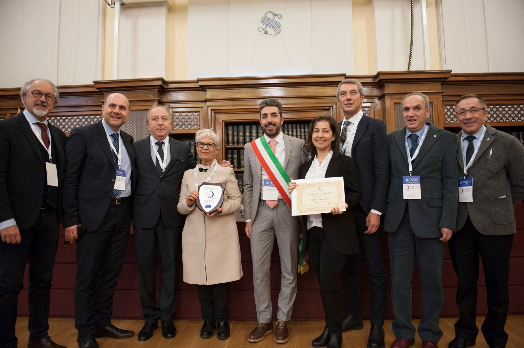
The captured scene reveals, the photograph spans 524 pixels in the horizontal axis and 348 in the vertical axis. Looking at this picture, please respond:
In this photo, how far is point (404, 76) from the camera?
397cm

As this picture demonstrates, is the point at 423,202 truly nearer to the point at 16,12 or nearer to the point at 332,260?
the point at 332,260

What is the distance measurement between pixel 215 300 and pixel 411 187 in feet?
4.90

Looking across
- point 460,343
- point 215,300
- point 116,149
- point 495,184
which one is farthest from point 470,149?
point 116,149

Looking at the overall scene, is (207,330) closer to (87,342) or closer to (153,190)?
(87,342)

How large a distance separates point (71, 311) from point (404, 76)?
4416mm

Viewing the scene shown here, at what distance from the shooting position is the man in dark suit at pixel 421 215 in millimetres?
1821

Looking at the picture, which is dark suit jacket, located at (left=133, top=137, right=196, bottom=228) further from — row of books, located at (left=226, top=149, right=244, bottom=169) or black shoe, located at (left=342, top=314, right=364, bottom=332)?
row of books, located at (left=226, top=149, right=244, bottom=169)

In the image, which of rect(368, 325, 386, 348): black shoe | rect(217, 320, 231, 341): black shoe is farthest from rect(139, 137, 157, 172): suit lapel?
rect(368, 325, 386, 348): black shoe

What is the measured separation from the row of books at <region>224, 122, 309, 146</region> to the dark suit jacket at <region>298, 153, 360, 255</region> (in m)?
2.37

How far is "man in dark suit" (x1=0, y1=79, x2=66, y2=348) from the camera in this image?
1.74m

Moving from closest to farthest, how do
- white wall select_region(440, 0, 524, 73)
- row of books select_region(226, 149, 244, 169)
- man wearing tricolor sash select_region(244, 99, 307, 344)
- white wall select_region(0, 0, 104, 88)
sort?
man wearing tricolor sash select_region(244, 99, 307, 344) → row of books select_region(226, 149, 244, 169) → white wall select_region(440, 0, 524, 73) → white wall select_region(0, 0, 104, 88)

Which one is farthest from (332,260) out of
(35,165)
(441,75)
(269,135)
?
(441,75)

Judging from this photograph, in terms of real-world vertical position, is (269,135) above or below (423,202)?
above

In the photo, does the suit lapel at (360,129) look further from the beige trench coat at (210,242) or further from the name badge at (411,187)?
the beige trench coat at (210,242)
